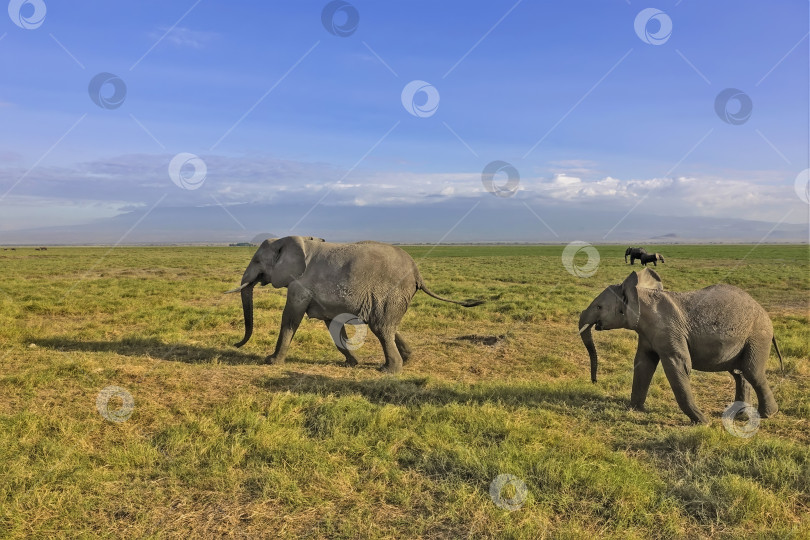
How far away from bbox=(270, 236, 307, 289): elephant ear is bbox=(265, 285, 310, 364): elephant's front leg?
322mm

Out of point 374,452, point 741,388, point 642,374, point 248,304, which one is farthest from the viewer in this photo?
point 248,304

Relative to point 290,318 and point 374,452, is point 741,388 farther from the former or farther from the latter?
point 290,318

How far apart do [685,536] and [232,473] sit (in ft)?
13.8

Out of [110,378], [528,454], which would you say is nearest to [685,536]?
[528,454]

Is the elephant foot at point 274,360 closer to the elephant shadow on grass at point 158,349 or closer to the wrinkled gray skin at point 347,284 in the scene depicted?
the wrinkled gray skin at point 347,284

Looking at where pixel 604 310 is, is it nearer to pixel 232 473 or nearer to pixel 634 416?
pixel 634 416

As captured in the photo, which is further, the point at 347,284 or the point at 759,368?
the point at 347,284

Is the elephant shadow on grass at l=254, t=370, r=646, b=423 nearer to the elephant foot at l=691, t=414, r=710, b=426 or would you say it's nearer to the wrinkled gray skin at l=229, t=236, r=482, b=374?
the elephant foot at l=691, t=414, r=710, b=426

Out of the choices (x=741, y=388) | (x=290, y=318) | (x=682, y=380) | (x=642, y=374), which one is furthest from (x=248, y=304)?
(x=741, y=388)

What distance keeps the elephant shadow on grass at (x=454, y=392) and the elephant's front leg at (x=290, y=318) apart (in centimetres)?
119

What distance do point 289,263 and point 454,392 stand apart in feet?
14.1

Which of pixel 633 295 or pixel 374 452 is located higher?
pixel 633 295

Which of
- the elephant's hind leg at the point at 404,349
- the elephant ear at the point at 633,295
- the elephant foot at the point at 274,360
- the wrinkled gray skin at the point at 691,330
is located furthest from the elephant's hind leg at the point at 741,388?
the elephant foot at the point at 274,360

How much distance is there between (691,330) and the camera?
6.70 m
